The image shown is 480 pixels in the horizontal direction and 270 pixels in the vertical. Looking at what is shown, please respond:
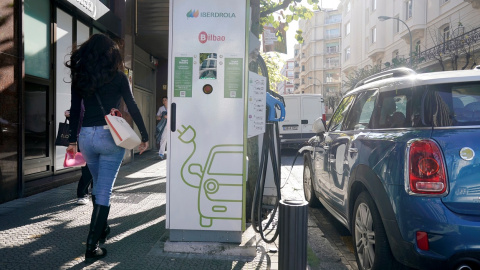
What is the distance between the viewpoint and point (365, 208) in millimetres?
3396

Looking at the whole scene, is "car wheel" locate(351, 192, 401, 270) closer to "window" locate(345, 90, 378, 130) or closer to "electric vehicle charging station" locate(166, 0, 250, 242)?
"window" locate(345, 90, 378, 130)

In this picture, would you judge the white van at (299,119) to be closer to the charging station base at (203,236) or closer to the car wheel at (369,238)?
the charging station base at (203,236)

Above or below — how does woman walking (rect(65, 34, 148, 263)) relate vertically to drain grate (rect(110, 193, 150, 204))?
above

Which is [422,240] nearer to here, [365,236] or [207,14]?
[365,236]

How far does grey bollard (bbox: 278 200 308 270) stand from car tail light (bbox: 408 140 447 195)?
2.48ft

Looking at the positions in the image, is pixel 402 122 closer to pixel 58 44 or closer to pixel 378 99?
pixel 378 99

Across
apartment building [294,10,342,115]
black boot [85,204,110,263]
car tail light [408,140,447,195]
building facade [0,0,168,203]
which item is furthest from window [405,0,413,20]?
apartment building [294,10,342,115]

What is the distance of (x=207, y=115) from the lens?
3951 millimetres

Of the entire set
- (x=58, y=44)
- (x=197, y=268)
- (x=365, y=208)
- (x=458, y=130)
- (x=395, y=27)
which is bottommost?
(x=197, y=268)

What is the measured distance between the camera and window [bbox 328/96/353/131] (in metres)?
4.96

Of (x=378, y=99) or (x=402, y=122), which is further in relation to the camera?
(x=378, y=99)

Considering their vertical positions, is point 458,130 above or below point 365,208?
above

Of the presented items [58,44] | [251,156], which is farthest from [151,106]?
[251,156]

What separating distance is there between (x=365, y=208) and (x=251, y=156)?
2.13m
